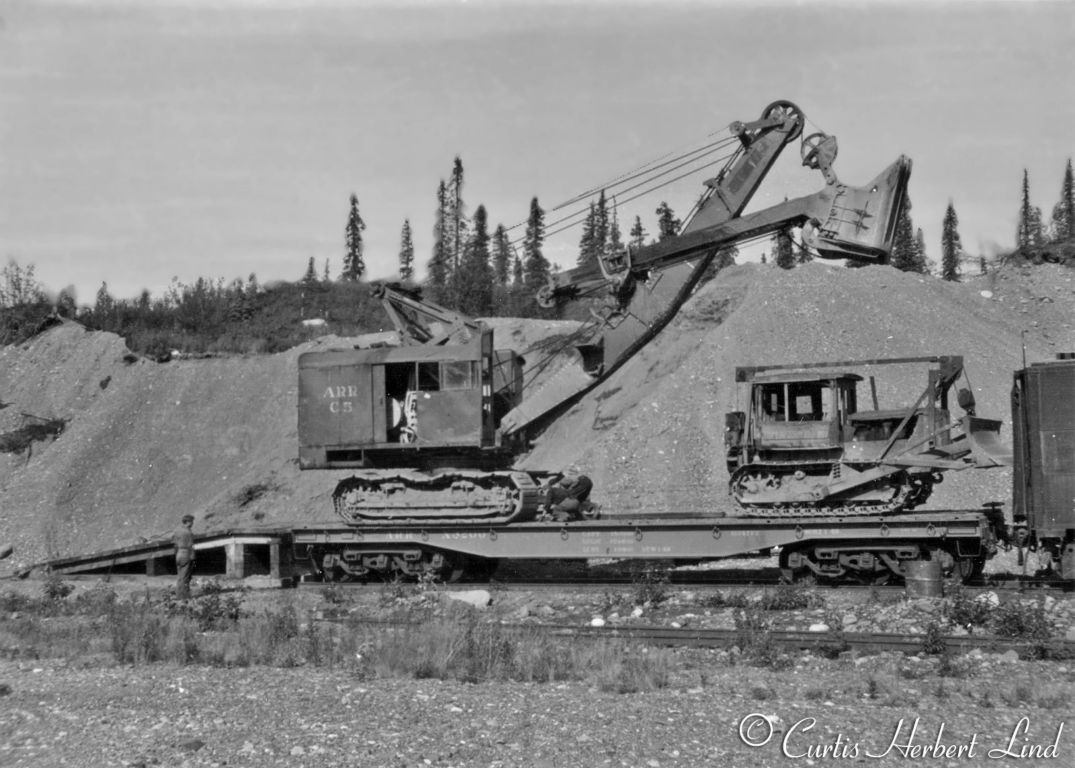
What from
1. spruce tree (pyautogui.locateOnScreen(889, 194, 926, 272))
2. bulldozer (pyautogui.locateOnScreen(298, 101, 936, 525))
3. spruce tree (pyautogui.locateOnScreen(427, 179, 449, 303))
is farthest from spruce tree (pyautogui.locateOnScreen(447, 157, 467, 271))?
bulldozer (pyautogui.locateOnScreen(298, 101, 936, 525))

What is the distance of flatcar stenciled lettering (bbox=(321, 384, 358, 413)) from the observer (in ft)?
60.0

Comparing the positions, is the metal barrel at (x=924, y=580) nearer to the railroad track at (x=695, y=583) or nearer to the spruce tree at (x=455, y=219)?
the railroad track at (x=695, y=583)

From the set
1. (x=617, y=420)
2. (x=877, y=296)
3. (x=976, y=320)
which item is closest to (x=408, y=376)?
(x=617, y=420)

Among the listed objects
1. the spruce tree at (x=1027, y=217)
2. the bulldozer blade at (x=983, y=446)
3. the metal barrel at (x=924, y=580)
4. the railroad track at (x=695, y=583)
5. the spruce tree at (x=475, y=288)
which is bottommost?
the railroad track at (x=695, y=583)

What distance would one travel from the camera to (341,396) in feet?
60.2

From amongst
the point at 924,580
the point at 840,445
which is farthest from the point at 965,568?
the point at 840,445

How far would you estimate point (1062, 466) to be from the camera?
582 inches

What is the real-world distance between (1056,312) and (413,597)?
3978cm

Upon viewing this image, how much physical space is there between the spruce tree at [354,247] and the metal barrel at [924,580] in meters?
77.2

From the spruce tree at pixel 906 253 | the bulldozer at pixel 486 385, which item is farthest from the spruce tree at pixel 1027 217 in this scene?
the bulldozer at pixel 486 385

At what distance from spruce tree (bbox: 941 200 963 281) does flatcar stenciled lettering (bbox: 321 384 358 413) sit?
60.8 m
